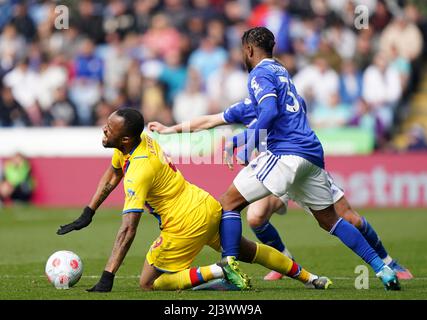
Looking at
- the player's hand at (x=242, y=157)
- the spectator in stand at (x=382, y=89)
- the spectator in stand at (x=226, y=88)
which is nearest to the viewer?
the player's hand at (x=242, y=157)

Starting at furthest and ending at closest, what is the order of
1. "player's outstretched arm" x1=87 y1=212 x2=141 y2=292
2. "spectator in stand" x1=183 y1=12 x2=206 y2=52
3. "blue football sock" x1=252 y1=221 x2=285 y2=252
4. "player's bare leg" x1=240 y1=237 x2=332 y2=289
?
"spectator in stand" x1=183 y1=12 x2=206 y2=52 < "blue football sock" x1=252 y1=221 x2=285 y2=252 < "player's bare leg" x1=240 y1=237 x2=332 y2=289 < "player's outstretched arm" x1=87 y1=212 x2=141 y2=292

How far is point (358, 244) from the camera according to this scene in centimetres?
927

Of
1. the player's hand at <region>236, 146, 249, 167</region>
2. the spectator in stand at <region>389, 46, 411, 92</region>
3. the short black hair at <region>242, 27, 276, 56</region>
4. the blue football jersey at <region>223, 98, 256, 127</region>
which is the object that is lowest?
the player's hand at <region>236, 146, 249, 167</region>

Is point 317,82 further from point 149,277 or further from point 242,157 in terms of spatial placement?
point 149,277

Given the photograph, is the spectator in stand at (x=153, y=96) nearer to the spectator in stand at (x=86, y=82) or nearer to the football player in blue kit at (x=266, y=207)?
the spectator in stand at (x=86, y=82)

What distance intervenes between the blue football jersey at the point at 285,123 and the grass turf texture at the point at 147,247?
1.30 m

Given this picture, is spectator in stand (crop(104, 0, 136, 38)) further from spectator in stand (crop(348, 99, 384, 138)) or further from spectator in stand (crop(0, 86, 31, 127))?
spectator in stand (crop(348, 99, 384, 138))

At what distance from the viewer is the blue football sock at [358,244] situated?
30.2 ft

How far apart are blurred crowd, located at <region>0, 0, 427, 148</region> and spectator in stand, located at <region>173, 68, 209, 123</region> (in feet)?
0.09

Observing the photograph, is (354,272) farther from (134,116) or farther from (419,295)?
(134,116)

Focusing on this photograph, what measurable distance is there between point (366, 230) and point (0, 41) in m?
16.4

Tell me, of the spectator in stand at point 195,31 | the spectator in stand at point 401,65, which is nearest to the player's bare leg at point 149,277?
the spectator in stand at point 401,65

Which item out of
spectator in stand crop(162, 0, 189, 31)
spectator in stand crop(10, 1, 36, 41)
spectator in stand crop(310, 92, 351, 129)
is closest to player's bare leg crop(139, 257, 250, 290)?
spectator in stand crop(310, 92, 351, 129)

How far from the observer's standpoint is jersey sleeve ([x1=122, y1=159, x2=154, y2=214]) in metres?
8.81
